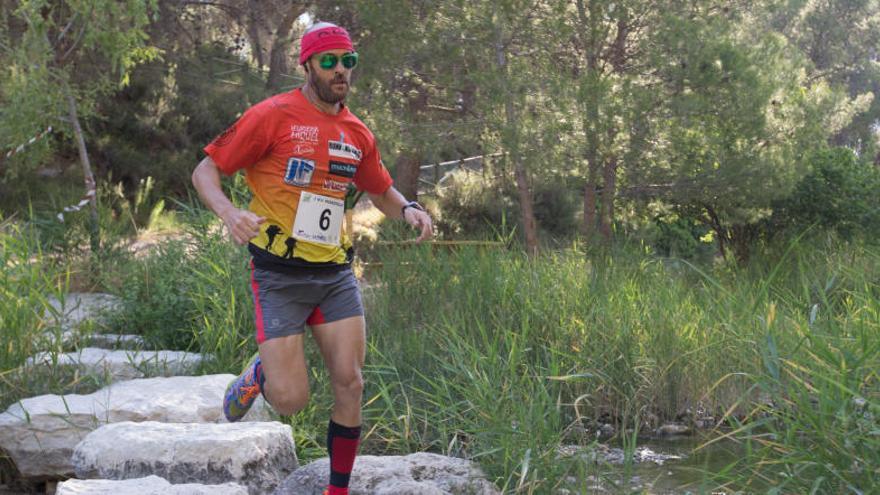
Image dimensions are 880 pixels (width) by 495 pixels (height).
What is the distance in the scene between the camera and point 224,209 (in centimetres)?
417

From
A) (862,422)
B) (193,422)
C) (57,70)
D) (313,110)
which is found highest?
(57,70)

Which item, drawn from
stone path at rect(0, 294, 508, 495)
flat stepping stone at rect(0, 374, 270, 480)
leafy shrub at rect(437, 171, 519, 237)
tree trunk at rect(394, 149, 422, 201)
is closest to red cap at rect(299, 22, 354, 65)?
stone path at rect(0, 294, 508, 495)

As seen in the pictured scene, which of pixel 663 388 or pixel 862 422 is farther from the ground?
pixel 862 422

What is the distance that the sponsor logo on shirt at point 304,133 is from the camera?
14.4ft

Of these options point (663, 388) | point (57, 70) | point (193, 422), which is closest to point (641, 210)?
point (663, 388)

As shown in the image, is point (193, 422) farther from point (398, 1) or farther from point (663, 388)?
point (398, 1)

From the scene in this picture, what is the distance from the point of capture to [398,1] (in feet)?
38.2

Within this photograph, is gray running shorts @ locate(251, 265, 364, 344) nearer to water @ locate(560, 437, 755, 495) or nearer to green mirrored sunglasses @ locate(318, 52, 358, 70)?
green mirrored sunglasses @ locate(318, 52, 358, 70)

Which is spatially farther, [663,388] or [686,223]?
[686,223]

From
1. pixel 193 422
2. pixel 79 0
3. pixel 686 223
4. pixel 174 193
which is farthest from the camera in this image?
pixel 174 193

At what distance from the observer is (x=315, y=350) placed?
23.1ft

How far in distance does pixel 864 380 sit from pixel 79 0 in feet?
28.6

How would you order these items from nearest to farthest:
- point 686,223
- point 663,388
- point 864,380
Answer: point 864,380 → point 663,388 → point 686,223

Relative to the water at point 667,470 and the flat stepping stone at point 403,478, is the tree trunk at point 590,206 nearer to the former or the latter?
the water at point 667,470
